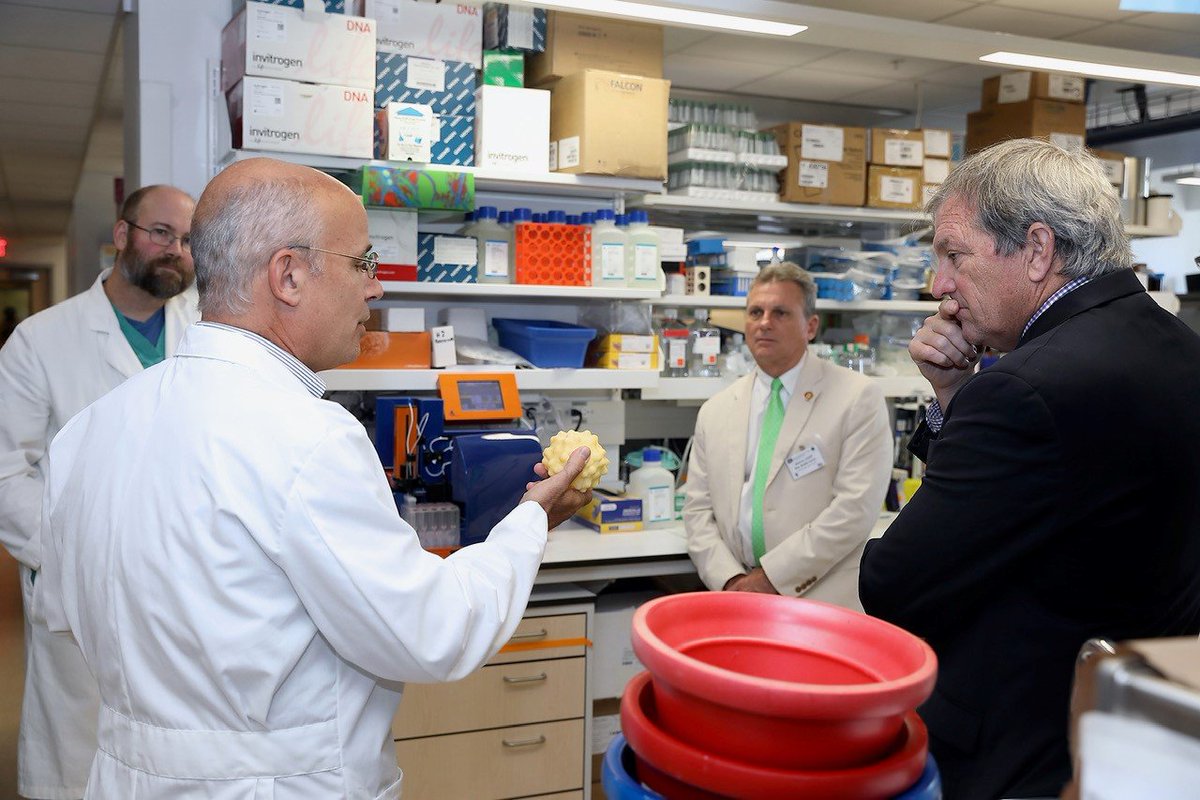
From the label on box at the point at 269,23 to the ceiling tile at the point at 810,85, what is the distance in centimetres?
378

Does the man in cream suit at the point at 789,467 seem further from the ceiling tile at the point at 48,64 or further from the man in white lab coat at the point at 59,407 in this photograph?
the ceiling tile at the point at 48,64

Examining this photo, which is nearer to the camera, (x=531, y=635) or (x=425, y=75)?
(x=531, y=635)

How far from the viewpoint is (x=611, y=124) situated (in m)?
3.81

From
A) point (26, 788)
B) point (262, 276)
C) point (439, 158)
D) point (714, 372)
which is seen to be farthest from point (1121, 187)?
point (26, 788)

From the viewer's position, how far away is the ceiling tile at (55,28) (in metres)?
5.17

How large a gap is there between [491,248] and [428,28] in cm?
Answer: 85

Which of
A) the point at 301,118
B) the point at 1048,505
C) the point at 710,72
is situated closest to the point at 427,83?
the point at 301,118

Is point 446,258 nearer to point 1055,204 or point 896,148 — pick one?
point 896,148

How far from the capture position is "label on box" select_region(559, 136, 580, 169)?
3.82 m

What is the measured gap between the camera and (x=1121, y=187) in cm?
579

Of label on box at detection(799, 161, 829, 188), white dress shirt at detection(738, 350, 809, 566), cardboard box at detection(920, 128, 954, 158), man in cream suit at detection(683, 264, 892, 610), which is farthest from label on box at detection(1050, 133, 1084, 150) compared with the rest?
white dress shirt at detection(738, 350, 809, 566)

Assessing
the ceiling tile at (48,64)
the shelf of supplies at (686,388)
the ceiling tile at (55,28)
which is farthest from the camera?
the ceiling tile at (48,64)

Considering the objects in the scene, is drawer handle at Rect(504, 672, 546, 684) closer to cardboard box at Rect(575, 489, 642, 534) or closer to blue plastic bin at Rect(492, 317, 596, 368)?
cardboard box at Rect(575, 489, 642, 534)

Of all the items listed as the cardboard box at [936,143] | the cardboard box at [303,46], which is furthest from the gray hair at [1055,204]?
the cardboard box at [936,143]
